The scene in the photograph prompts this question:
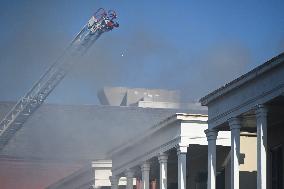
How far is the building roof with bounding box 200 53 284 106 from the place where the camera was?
28047 mm

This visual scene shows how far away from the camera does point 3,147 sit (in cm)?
7462

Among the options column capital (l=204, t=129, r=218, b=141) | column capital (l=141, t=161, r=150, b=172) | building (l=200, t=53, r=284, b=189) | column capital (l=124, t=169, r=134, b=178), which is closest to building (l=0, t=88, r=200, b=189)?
column capital (l=124, t=169, r=134, b=178)

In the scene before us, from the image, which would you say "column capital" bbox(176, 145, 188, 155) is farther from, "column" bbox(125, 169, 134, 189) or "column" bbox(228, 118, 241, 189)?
"column" bbox(125, 169, 134, 189)

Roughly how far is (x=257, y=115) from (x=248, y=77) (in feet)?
4.06

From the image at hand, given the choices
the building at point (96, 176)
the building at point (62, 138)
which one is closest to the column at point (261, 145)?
the building at point (96, 176)

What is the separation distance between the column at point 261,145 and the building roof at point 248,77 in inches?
41.7

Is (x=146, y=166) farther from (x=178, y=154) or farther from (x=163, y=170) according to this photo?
(x=178, y=154)

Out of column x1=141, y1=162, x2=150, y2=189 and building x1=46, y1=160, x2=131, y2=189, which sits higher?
building x1=46, y1=160, x2=131, y2=189

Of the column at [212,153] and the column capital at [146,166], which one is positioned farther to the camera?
the column capital at [146,166]

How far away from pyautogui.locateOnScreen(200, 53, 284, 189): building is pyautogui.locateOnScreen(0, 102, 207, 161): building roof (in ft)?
146

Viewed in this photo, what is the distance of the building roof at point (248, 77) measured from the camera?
28.0 metres

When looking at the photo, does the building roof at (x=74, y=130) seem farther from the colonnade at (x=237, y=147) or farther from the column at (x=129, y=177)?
the colonnade at (x=237, y=147)

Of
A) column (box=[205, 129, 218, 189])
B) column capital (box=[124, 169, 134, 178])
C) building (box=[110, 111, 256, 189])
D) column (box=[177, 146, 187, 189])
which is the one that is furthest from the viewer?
column capital (box=[124, 169, 134, 178])

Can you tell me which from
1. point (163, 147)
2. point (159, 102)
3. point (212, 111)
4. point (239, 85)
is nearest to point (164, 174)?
point (163, 147)
